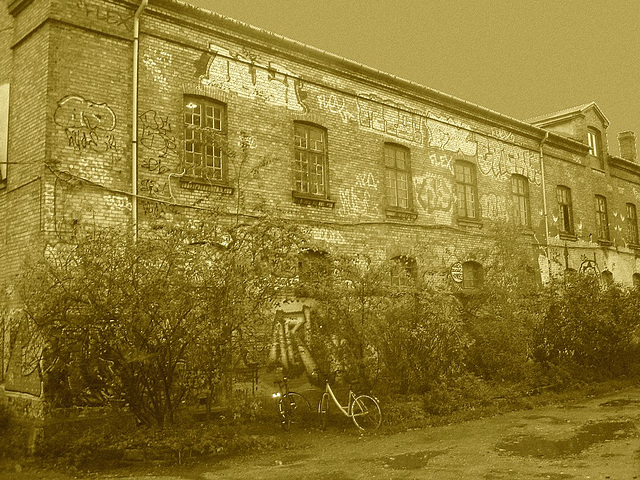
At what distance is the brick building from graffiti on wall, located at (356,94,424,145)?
1.8 inches

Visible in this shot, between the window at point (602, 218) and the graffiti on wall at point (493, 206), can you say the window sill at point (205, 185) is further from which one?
the window at point (602, 218)

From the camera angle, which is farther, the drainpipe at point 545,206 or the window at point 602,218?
the window at point 602,218

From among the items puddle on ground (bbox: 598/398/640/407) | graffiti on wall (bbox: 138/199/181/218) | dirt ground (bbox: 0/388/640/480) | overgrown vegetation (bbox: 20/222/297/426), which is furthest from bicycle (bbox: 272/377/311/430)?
puddle on ground (bbox: 598/398/640/407)

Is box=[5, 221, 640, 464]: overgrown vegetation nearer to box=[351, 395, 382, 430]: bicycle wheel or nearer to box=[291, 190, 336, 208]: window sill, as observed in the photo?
box=[351, 395, 382, 430]: bicycle wheel

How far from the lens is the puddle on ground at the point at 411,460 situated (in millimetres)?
7543

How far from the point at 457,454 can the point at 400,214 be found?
850 centimetres

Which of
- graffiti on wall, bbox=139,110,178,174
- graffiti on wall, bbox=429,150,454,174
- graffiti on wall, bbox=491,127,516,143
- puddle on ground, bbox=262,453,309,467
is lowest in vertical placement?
puddle on ground, bbox=262,453,309,467

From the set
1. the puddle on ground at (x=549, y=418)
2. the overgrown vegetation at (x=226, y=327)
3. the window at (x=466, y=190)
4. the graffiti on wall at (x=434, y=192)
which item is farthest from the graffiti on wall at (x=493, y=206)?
the puddle on ground at (x=549, y=418)

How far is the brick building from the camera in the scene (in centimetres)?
1019

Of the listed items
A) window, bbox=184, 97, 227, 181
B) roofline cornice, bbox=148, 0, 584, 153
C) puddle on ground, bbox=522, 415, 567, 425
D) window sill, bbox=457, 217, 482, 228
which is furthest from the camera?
window sill, bbox=457, 217, 482, 228

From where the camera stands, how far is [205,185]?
11.7 metres

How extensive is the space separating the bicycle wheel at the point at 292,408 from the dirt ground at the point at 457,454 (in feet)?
0.87

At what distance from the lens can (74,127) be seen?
10172mm

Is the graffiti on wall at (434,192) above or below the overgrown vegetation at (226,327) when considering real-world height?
above
